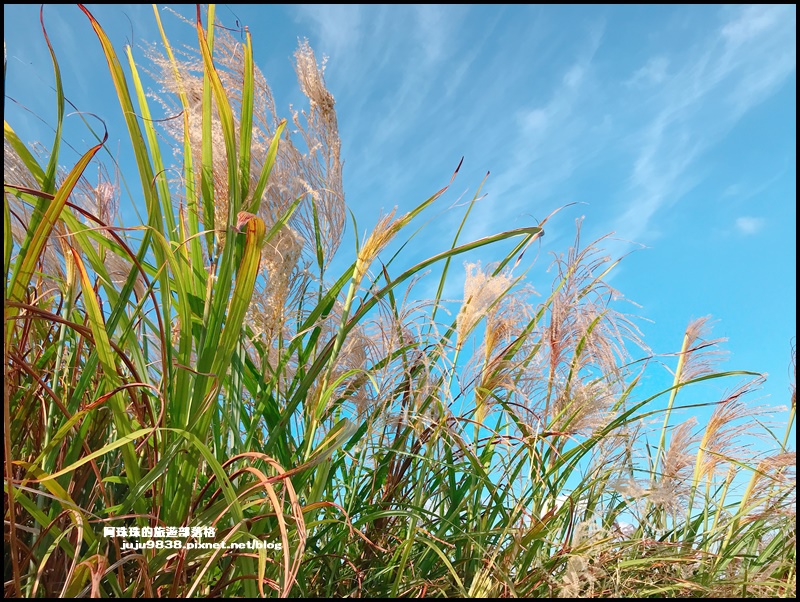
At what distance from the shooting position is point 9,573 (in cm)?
146

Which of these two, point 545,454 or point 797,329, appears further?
point 545,454

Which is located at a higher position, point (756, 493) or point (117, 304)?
point (117, 304)

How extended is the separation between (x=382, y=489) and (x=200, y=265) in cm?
97

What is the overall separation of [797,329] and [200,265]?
1.63m

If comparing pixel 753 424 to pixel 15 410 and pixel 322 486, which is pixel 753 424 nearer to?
pixel 322 486

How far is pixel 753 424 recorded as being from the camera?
238 cm

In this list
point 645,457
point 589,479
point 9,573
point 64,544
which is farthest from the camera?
point 645,457

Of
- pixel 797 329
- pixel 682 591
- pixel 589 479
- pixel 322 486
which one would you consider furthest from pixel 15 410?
pixel 797 329

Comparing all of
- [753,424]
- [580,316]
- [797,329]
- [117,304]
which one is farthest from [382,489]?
[753,424]

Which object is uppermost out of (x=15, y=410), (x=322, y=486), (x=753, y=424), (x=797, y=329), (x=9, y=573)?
(x=797, y=329)

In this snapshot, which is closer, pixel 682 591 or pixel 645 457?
pixel 682 591

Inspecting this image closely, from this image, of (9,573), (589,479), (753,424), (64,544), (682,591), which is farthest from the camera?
(753,424)

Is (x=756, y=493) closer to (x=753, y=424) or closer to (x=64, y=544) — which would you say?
(x=753, y=424)

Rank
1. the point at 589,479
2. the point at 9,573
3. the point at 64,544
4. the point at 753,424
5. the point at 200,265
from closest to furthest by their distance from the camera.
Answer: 1. the point at 64,544
2. the point at 9,573
3. the point at 200,265
4. the point at 589,479
5. the point at 753,424
